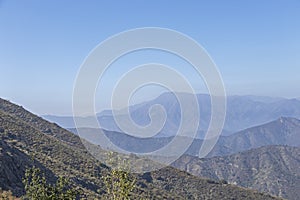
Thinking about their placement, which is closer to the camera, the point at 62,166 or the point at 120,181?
the point at 120,181

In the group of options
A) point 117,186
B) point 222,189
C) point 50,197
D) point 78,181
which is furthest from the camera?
point 222,189

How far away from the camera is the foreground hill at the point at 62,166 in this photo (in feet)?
145

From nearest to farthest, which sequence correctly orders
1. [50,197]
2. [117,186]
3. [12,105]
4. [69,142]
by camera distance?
[50,197], [117,186], [69,142], [12,105]

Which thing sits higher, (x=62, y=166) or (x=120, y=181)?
(x=62, y=166)

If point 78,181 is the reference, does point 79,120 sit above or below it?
above

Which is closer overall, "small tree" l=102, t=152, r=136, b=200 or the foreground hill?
"small tree" l=102, t=152, r=136, b=200

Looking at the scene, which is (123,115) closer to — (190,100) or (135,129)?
(135,129)

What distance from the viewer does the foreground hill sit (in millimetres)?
44344

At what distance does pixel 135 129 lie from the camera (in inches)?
795

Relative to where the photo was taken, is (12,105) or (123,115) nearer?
(123,115)

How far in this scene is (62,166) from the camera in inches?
2185

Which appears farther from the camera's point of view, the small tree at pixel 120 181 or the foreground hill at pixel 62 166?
the foreground hill at pixel 62 166

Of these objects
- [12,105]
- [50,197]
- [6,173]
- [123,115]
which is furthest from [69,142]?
[50,197]

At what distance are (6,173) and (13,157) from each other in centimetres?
633
